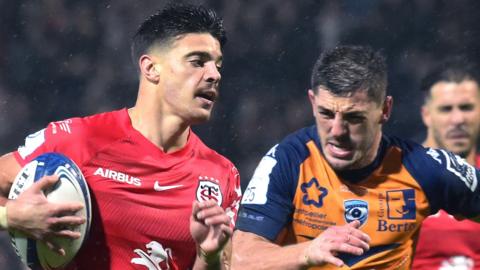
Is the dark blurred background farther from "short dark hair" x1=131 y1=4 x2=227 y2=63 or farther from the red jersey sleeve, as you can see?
the red jersey sleeve

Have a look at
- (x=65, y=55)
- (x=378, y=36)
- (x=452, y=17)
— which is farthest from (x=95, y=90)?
(x=452, y=17)

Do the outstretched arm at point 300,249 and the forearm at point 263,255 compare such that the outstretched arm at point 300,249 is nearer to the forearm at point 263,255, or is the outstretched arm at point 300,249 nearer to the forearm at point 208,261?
the forearm at point 263,255

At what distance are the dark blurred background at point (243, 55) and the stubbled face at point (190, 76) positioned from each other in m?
3.54

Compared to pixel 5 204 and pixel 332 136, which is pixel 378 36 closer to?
pixel 332 136

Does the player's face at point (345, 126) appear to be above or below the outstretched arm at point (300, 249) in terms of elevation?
above

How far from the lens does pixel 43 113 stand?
8008mm

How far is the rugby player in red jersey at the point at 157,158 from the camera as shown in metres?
4.10

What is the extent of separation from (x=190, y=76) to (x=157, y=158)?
0.37 m

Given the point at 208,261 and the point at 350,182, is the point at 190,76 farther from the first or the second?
the point at 350,182

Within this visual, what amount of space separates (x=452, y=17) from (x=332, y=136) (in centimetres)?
481

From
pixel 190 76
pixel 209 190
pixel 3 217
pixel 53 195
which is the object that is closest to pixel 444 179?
pixel 209 190

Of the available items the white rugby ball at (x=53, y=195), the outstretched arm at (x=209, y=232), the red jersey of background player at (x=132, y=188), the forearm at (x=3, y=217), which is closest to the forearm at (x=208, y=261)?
the outstretched arm at (x=209, y=232)

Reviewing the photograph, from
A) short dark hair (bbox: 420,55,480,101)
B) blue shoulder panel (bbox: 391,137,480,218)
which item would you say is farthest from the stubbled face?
short dark hair (bbox: 420,55,480,101)

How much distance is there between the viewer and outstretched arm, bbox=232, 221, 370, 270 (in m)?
3.91
